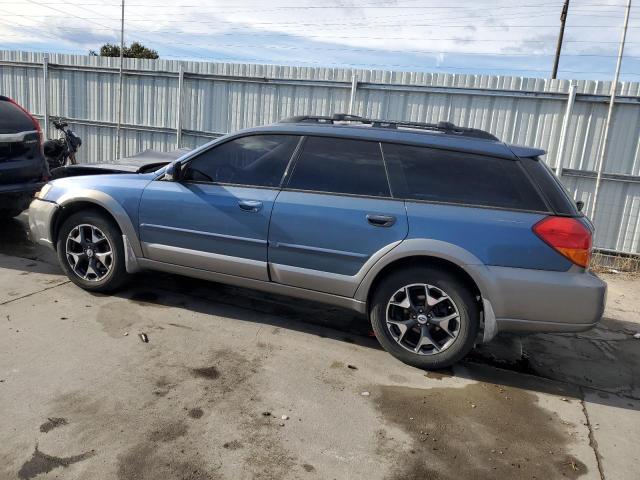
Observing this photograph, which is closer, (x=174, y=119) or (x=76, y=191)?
(x=76, y=191)

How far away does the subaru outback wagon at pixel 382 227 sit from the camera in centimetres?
348

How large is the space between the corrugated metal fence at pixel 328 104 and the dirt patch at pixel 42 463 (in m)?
7.06

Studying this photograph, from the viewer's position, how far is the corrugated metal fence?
761 cm

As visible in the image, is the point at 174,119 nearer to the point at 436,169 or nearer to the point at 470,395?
the point at 436,169

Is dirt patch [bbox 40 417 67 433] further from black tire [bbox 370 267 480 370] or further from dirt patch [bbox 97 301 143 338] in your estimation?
black tire [bbox 370 267 480 370]

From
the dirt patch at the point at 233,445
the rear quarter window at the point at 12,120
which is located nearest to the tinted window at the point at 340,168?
the dirt patch at the point at 233,445

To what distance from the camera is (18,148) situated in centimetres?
593

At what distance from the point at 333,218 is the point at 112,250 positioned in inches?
83.3

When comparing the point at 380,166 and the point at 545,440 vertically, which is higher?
the point at 380,166

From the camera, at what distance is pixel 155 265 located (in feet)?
14.9

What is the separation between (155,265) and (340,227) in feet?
5.92

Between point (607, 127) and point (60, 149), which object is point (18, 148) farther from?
point (607, 127)

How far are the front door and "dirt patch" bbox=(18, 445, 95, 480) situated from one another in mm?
1873

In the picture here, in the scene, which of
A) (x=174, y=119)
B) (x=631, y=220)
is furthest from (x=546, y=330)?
(x=174, y=119)
